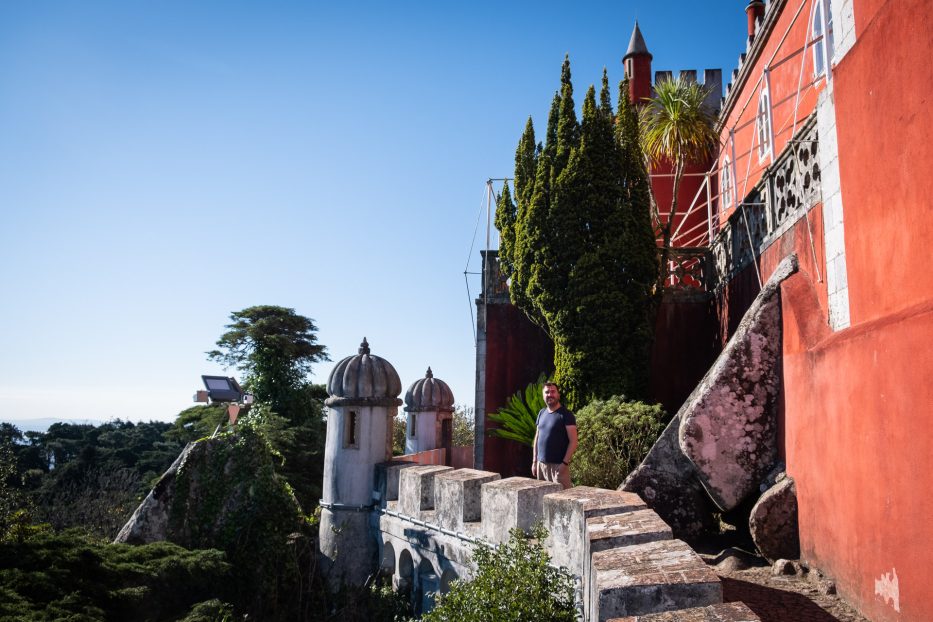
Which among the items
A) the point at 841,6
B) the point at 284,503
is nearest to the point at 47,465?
the point at 284,503

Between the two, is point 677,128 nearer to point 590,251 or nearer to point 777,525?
point 590,251

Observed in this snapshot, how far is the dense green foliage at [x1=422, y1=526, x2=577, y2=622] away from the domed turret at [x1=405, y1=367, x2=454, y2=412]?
9389 mm

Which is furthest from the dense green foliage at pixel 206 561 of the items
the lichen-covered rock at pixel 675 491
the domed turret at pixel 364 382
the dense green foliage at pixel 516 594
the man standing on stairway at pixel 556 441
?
the lichen-covered rock at pixel 675 491

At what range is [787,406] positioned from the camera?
609cm

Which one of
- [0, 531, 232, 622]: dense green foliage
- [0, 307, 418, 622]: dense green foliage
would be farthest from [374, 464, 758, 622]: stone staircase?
[0, 531, 232, 622]: dense green foliage

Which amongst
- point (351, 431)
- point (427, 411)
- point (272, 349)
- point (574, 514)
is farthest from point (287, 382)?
point (574, 514)

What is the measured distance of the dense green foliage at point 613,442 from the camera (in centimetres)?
784

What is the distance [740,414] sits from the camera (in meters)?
6.35

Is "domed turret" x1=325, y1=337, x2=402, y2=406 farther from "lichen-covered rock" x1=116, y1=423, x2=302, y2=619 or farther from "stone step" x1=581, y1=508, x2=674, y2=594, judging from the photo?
"stone step" x1=581, y1=508, x2=674, y2=594

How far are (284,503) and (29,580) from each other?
10.9 feet

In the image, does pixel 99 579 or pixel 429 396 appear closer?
pixel 99 579

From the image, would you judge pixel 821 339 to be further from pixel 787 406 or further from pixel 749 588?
pixel 749 588

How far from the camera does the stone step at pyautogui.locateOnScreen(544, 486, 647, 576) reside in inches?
172

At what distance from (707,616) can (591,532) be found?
1349 mm
